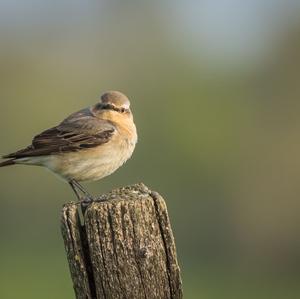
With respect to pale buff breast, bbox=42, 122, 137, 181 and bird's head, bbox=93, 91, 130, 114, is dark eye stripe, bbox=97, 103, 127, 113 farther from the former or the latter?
pale buff breast, bbox=42, 122, 137, 181

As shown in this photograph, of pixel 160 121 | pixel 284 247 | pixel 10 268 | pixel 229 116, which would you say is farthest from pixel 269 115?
pixel 10 268

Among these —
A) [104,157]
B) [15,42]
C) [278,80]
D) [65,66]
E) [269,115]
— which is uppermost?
[15,42]

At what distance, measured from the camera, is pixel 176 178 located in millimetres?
21797

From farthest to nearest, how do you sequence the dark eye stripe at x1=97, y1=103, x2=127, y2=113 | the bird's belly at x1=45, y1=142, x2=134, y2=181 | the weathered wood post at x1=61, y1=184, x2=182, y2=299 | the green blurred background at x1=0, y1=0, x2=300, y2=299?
Answer: the green blurred background at x1=0, y1=0, x2=300, y2=299 < the dark eye stripe at x1=97, y1=103, x2=127, y2=113 < the bird's belly at x1=45, y1=142, x2=134, y2=181 < the weathered wood post at x1=61, y1=184, x2=182, y2=299

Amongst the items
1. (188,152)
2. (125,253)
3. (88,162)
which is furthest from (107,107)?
(188,152)

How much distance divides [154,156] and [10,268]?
4.94 m

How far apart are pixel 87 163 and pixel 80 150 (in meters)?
0.18

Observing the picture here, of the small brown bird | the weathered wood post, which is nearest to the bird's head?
the small brown bird

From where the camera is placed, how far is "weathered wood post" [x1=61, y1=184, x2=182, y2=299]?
5.64m

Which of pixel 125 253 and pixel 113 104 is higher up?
pixel 113 104

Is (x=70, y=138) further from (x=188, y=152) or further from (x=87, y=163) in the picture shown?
(x=188, y=152)

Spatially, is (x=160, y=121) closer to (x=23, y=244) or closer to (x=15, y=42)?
(x=23, y=244)

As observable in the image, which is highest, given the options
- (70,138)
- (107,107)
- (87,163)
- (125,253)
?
(107,107)

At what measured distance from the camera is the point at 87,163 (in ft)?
29.8
